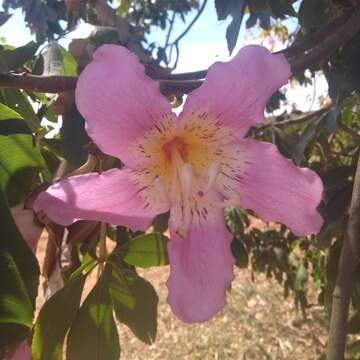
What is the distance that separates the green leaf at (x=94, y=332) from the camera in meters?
0.61

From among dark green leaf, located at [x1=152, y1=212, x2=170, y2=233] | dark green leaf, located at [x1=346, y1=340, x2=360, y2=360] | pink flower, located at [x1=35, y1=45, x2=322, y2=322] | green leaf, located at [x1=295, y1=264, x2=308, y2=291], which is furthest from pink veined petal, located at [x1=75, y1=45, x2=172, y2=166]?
green leaf, located at [x1=295, y1=264, x2=308, y2=291]

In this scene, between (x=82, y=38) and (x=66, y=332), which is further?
(x=82, y=38)

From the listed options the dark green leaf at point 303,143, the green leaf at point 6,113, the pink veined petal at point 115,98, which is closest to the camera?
the pink veined petal at point 115,98

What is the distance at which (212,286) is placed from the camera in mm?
565

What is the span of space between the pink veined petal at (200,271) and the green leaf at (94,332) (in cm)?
12

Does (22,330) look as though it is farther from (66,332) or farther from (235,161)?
(235,161)

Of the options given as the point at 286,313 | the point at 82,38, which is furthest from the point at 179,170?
the point at 286,313

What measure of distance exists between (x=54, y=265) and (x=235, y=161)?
0.85 feet

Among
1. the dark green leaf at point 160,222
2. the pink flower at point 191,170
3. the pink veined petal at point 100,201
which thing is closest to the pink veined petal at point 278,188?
the pink flower at point 191,170

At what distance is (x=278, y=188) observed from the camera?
0.58 metres

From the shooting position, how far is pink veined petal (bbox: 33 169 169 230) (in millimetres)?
507

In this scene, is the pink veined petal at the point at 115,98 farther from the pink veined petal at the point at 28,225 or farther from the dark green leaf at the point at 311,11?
the dark green leaf at the point at 311,11

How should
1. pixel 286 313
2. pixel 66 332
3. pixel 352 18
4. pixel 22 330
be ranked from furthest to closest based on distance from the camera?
pixel 286 313 → pixel 352 18 → pixel 66 332 → pixel 22 330

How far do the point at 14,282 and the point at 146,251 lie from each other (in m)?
0.29
